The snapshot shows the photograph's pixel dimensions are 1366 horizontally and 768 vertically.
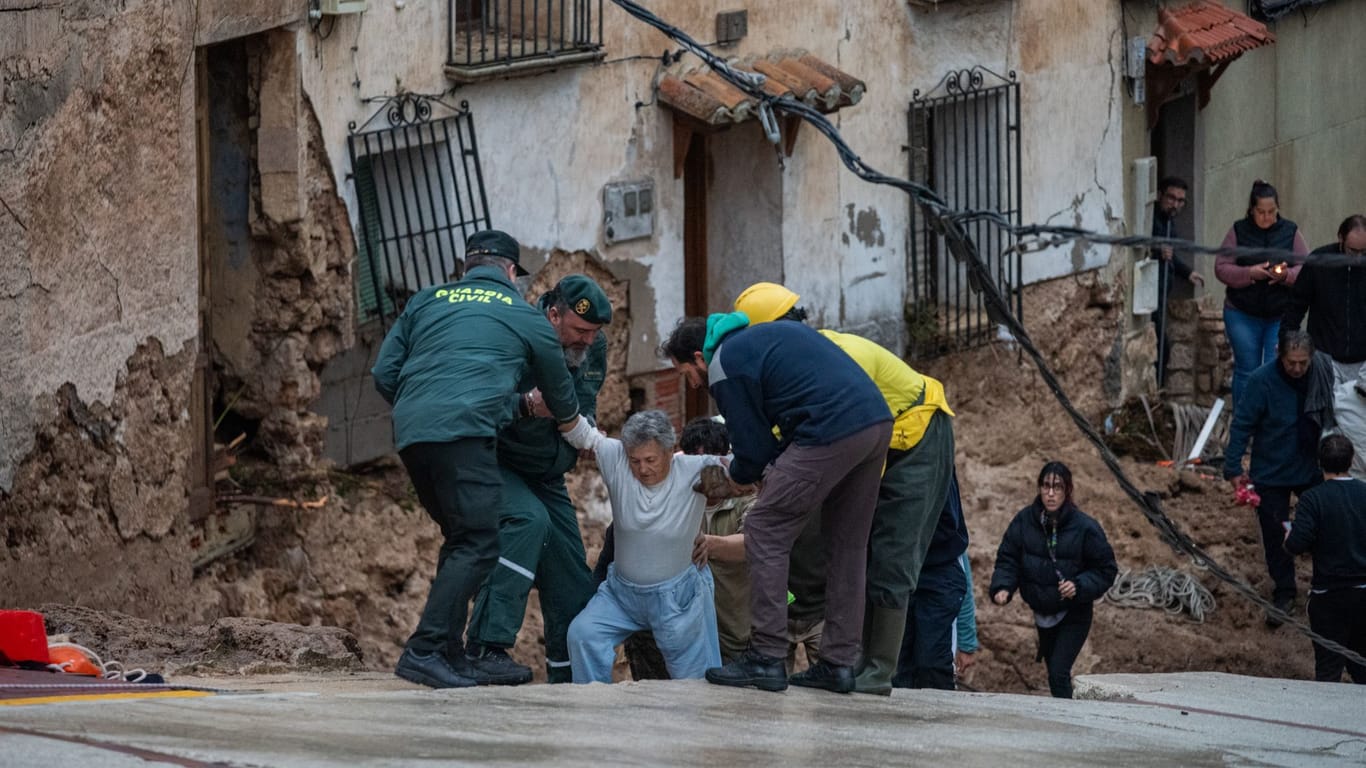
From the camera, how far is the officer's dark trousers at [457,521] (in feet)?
22.8

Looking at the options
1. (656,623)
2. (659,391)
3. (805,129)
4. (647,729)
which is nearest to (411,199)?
(659,391)

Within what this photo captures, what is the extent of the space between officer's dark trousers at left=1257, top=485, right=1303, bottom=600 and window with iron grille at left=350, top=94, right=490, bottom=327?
15.3 feet

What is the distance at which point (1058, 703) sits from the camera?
795cm

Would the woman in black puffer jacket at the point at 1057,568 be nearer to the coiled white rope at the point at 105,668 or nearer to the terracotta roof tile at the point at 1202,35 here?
the coiled white rope at the point at 105,668

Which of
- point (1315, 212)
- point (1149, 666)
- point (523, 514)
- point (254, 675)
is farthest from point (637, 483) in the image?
point (1315, 212)

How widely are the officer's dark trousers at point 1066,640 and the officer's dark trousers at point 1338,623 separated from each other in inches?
51.7

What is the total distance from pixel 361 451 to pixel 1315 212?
9.71 metres

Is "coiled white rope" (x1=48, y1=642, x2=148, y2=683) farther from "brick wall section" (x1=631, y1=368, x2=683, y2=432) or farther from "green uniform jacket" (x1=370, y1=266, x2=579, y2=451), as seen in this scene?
"brick wall section" (x1=631, y1=368, x2=683, y2=432)

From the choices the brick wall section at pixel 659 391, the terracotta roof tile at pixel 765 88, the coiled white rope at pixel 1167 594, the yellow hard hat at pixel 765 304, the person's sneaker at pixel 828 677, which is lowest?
the coiled white rope at pixel 1167 594

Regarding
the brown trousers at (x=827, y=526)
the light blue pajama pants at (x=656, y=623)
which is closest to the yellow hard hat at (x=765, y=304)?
the brown trousers at (x=827, y=526)

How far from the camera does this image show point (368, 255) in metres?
10.6

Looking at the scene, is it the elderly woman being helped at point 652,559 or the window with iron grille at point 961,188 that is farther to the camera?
the window with iron grille at point 961,188

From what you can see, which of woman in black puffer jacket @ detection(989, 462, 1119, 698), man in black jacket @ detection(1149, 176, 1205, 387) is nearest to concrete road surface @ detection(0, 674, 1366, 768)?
woman in black puffer jacket @ detection(989, 462, 1119, 698)

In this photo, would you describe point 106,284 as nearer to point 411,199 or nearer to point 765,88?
point 411,199
